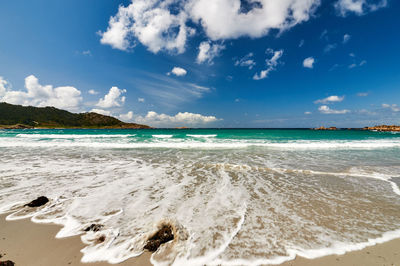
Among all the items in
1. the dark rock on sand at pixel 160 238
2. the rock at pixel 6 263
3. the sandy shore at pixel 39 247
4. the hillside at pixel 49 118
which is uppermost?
the hillside at pixel 49 118

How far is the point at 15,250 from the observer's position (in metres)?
2.76

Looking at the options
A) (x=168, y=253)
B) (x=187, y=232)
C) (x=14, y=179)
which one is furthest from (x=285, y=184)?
(x=14, y=179)

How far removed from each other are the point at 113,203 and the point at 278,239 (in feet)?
14.0

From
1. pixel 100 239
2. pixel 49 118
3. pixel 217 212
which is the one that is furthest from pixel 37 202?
pixel 49 118

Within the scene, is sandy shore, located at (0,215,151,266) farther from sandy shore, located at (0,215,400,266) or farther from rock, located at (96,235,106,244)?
rock, located at (96,235,106,244)

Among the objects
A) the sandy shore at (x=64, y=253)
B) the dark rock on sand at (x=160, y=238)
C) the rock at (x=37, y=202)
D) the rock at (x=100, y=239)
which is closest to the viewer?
the sandy shore at (x=64, y=253)

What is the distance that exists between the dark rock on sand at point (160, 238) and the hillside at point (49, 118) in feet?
529

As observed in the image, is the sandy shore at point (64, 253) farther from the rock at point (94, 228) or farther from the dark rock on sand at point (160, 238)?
the rock at point (94, 228)

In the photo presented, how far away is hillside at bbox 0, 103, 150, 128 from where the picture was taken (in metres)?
130

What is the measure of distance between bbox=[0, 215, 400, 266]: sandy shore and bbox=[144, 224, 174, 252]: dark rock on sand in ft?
0.44

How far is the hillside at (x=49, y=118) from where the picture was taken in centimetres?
13012

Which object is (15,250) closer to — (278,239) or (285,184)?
(278,239)

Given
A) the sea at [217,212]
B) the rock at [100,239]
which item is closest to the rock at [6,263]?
the sea at [217,212]

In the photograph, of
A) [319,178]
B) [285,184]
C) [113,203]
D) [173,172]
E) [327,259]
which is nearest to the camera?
[327,259]
